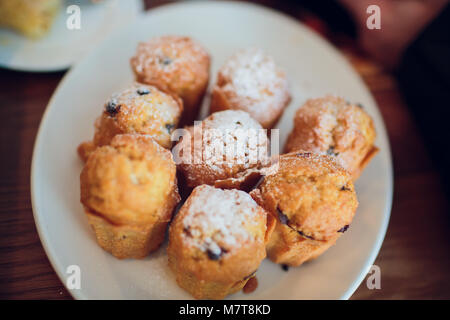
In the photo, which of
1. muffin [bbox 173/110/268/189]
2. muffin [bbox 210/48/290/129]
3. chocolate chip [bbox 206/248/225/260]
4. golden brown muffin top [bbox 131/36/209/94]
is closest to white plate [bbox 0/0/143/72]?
golden brown muffin top [bbox 131/36/209/94]

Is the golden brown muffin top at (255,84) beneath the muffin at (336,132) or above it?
above

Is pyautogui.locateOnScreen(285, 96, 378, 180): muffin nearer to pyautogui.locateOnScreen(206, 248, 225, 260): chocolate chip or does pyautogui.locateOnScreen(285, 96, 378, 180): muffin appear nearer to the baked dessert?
pyautogui.locateOnScreen(206, 248, 225, 260): chocolate chip

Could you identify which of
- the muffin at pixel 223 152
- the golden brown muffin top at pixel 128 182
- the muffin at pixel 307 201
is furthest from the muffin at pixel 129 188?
the muffin at pixel 307 201

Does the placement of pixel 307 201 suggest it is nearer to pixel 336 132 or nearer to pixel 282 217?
pixel 282 217

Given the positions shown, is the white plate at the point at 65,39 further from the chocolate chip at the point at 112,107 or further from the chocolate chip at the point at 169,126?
the chocolate chip at the point at 169,126
